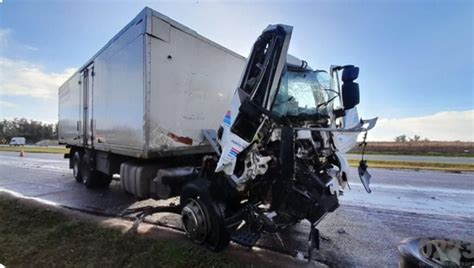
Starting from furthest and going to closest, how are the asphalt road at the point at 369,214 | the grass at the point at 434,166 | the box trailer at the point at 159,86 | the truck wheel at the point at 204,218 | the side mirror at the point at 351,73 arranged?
the grass at the point at 434,166, the box trailer at the point at 159,86, the asphalt road at the point at 369,214, the truck wheel at the point at 204,218, the side mirror at the point at 351,73

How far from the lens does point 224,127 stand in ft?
11.3

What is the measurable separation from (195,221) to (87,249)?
150cm

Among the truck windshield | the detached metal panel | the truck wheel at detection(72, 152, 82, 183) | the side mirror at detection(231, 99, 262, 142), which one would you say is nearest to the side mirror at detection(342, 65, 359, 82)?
the truck windshield

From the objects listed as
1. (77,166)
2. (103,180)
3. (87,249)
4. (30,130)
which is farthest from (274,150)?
(30,130)

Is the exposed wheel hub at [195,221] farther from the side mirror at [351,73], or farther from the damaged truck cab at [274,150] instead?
the side mirror at [351,73]

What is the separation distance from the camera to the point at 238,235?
326 cm

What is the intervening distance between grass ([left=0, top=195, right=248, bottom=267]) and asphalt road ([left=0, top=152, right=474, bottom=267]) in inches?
36.2

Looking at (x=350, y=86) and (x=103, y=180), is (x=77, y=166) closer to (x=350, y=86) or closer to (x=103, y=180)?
(x=103, y=180)

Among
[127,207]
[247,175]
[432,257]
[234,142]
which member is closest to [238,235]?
[247,175]

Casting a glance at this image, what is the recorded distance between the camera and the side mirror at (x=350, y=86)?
2963 millimetres

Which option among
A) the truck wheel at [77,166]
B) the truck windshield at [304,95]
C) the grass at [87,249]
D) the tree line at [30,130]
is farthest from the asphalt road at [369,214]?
the tree line at [30,130]

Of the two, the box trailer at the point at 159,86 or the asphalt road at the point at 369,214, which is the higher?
the box trailer at the point at 159,86

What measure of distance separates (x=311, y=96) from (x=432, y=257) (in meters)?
2.03

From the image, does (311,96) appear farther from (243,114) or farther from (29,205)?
(29,205)
